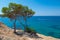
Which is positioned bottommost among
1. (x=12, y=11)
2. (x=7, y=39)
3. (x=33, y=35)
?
(x=33, y=35)

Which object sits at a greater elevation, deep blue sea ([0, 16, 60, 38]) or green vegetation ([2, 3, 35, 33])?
green vegetation ([2, 3, 35, 33])

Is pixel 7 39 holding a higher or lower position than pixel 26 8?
lower

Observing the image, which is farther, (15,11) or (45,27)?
(45,27)

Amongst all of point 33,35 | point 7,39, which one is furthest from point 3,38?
point 33,35

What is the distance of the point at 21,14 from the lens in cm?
2047

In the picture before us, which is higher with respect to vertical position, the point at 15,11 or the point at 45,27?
the point at 15,11

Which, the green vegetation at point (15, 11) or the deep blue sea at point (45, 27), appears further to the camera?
the deep blue sea at point (45, 27)

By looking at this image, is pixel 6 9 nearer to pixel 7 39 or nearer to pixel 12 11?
pixel 12 11

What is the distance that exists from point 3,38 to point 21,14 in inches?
426

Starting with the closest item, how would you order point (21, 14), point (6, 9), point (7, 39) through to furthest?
point (7, 39), point (6, 9), point (21, 14)

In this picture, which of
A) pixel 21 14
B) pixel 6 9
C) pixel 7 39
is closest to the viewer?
pixel 7 39

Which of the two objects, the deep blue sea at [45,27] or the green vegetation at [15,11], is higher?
the green vegetation at [15,11]

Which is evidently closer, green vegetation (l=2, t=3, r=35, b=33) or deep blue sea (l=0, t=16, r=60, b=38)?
green vegetation (l=2, t=3, r=35, b=33)

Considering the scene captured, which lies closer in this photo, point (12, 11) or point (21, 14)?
point (12, 11)
